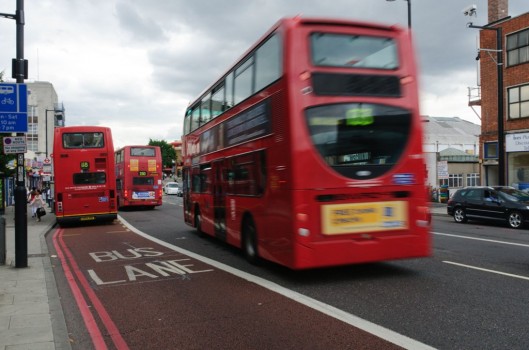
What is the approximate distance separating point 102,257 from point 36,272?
7.04 ft

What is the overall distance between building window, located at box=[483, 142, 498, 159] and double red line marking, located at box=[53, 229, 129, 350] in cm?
2291

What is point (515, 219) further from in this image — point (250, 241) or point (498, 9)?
point (498, 9)

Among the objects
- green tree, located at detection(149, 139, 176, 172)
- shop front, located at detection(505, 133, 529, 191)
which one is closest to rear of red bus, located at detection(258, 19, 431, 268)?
shop front, located at detection(505, 133, 529, 191)

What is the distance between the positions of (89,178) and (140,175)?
9578 mm

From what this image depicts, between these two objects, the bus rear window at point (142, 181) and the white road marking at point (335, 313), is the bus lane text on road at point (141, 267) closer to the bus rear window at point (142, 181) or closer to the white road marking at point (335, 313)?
the white road marking at point (335, 313)

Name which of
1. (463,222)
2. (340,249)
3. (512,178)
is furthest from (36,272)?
(512,178)

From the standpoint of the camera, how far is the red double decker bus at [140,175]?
27.9 metres

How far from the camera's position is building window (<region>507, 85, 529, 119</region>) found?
2361 cm

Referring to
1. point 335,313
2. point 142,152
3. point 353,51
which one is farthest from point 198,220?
point 142,152

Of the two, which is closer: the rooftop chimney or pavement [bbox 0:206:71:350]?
pavement [bbox 0:206:71:350]

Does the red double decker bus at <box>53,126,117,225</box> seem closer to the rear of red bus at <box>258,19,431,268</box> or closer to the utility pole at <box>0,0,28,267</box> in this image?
the utility pole at <box>0,0,28,267</box>

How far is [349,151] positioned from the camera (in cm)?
690

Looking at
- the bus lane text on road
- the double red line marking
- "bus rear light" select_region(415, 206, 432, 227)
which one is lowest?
the double red line marking

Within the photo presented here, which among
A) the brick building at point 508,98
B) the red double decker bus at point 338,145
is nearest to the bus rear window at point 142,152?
the brick building at point 508,98
